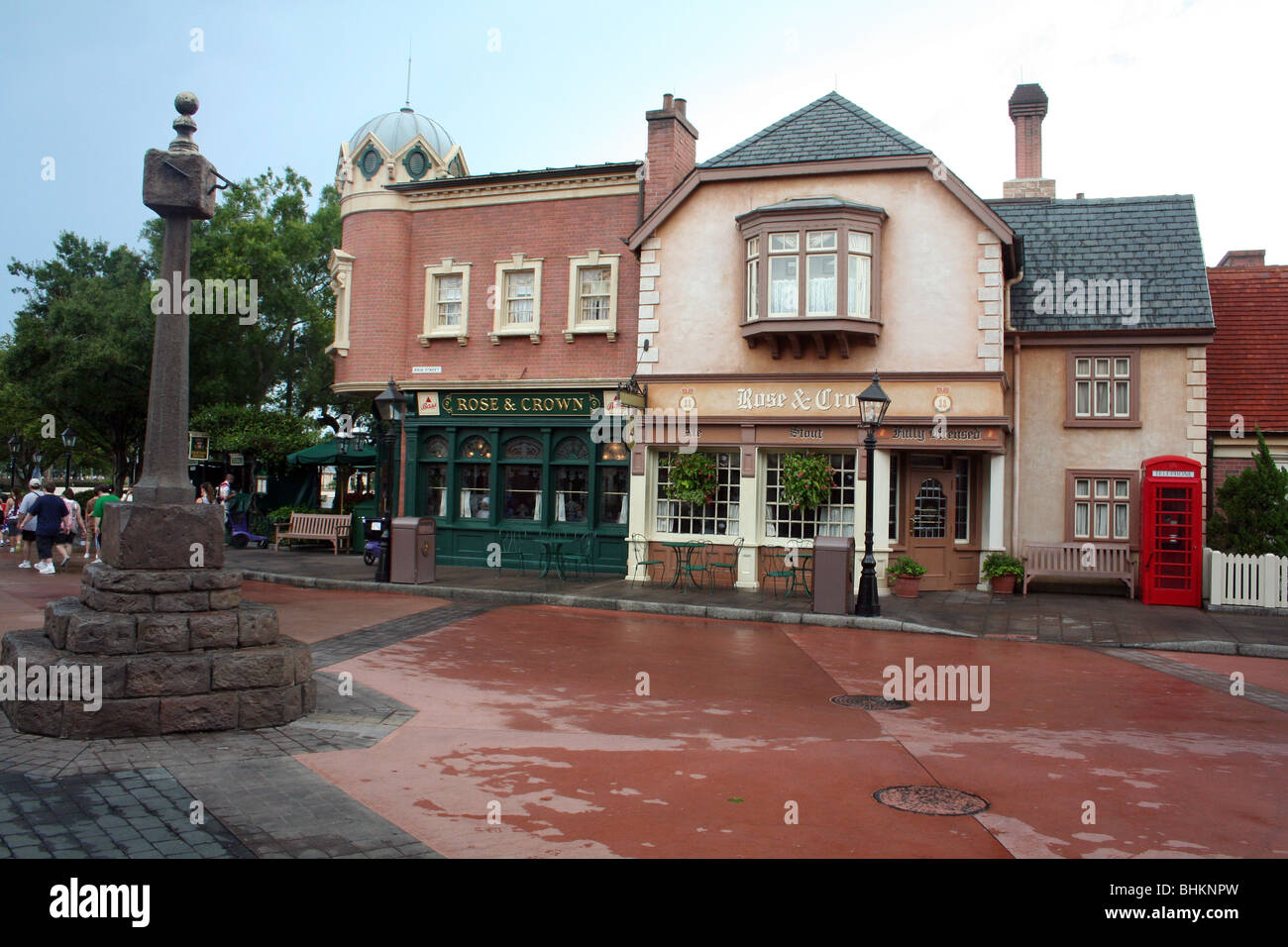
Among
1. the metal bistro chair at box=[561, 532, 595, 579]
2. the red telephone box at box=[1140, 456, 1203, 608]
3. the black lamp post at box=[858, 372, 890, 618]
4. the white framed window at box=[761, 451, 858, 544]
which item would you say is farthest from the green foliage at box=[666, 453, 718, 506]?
the red telephone box at box=[1140, 456, 1203, 608]

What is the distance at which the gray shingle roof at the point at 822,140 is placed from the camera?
1820 cm

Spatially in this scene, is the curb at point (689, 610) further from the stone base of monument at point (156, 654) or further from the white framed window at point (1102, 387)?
the stone base of monument at point (156, 654)

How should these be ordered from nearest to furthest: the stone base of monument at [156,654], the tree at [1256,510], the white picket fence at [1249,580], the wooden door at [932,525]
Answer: the stone base of monument at [156,654]
the white picket fence at [1249,580]
the tree at [1256,510]
the wooden door at [932,525]

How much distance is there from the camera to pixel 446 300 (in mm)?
Result: 22562

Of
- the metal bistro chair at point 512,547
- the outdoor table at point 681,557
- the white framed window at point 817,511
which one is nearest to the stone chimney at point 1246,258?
the white framed window at point 817,511

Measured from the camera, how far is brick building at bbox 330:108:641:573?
21.0 m

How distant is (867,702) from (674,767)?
3.19 metres

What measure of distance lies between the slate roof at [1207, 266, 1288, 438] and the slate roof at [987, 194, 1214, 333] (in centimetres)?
148

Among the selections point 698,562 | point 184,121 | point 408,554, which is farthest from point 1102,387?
point 184,121

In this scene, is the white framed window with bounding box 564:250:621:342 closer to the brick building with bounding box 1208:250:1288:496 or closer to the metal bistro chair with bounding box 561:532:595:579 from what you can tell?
the metal bistro chair with bounding box 561:532:595:579

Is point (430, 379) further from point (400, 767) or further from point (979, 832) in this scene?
A: point (979, 832)

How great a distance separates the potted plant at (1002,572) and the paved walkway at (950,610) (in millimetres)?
376

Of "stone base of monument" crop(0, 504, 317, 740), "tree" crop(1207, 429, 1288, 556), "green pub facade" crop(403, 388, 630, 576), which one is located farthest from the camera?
"green pub facade" crop(403, 388, 630, 576)
